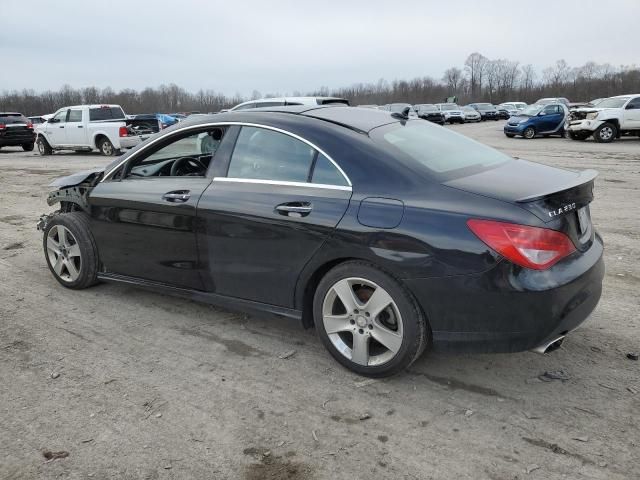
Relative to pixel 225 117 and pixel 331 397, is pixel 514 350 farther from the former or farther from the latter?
pixel 225 117

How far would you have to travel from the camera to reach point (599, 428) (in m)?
2.85

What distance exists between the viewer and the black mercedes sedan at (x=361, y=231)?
115 inches

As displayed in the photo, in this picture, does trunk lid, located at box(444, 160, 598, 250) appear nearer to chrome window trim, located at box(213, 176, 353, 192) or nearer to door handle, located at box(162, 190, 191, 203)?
chrome window trim, located at box(213, 176, 353, 192)

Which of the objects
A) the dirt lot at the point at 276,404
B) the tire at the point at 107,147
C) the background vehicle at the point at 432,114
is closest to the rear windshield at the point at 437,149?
the dirt lot at the point at 276,404

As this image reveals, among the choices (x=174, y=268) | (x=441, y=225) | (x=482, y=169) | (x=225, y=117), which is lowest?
(x=174, y=268)

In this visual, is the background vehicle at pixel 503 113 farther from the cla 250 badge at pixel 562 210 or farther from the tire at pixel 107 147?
the cla 250 badge at pixel 562 210

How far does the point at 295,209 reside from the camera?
3.47 m

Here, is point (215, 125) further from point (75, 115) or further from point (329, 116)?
point (75, 115)

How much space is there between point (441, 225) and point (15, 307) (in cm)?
374

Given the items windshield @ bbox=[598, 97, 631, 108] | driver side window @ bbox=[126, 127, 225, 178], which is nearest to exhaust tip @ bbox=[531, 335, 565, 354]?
driver side window @ bbox=[126, 127, 225, 178]

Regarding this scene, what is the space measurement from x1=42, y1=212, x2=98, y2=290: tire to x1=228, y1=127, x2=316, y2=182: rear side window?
1702 millimetres

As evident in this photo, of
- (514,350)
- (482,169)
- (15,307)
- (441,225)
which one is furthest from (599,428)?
(15,307)

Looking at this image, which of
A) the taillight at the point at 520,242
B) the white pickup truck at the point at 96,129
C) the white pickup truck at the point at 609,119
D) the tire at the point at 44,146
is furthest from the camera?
the tire at the point at 44,146

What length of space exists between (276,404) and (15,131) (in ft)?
83.3
